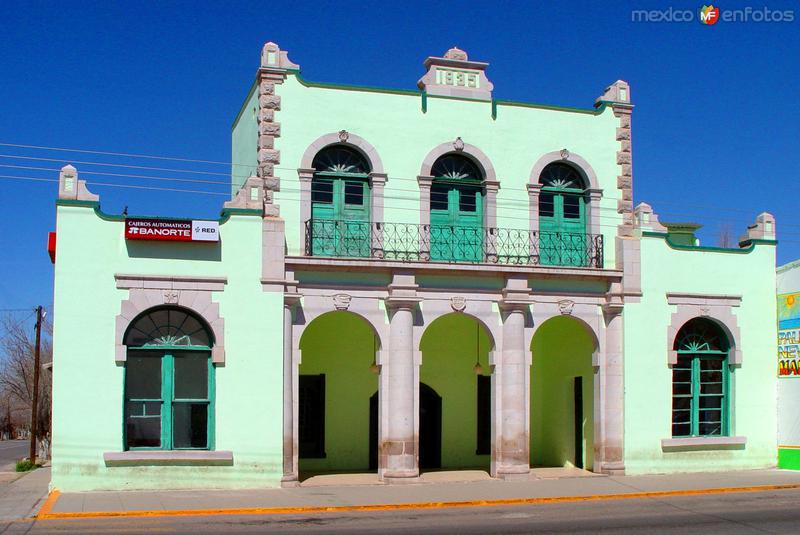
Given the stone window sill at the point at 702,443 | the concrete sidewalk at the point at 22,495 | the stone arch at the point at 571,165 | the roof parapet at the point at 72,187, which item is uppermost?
the stone arch at the point at 571,165

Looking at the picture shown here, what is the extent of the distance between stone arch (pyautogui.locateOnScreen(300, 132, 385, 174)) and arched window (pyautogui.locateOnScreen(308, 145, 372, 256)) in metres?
0.22

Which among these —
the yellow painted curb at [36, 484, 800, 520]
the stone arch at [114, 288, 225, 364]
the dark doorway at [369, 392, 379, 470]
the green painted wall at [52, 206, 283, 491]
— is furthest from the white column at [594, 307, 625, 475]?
the stone arch at [114, 288, 225, 364]

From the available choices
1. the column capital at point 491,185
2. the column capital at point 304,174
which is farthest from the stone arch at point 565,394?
the column capital at point 304,174

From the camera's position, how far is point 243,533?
1631cm

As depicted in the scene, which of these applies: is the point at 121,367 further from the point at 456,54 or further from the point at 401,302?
the point at 456,54

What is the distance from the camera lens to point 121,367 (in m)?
21.2

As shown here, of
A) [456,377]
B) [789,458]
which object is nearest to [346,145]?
[456,377]

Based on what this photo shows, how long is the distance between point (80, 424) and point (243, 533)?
20.0ft

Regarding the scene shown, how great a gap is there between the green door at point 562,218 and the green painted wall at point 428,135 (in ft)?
1.74

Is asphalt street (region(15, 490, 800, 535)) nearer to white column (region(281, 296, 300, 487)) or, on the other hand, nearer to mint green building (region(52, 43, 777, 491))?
white column (region(281, 296, 300, 487))

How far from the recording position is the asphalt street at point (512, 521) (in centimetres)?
1670

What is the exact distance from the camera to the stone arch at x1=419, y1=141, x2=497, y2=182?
24.0m

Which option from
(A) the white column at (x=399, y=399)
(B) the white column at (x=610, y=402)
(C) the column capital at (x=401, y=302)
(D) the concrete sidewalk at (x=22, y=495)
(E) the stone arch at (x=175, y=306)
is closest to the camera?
(D) the concrete sidewalk at (x=22, y=495)

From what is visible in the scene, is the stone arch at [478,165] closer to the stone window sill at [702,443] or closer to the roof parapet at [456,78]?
the roof parapet at [456,78]
